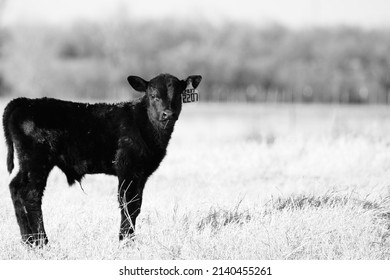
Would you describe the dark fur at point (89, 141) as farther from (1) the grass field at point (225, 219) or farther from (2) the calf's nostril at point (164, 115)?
(1) the grass field at point (225, 219)

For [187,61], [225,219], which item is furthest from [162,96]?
[187,61]

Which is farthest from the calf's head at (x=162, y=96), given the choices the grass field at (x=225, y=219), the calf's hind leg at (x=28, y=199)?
the calf's hind leg at (x=28, y=199)

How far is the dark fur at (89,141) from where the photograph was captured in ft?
20.0

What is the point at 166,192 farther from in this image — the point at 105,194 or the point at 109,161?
the point at 109,161

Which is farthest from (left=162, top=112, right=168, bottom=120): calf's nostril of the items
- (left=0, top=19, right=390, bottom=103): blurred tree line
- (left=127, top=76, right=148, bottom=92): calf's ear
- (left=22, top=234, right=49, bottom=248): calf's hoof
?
(left=0, top=19, right=390, bottom=103): blurred tree line

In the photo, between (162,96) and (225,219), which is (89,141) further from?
(225,219)

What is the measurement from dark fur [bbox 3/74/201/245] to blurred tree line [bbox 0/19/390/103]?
22160 mm

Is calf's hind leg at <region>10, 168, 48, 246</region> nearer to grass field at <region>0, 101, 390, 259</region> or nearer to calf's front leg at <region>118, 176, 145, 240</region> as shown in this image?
grass field at <region>0, 101, 390, 259</region>

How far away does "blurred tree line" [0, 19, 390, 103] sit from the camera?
30828 mm

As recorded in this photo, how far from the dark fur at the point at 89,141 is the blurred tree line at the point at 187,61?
22.2 meters

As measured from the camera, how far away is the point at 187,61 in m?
42.3

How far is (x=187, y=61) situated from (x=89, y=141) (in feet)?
119

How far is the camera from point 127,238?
5840mm
